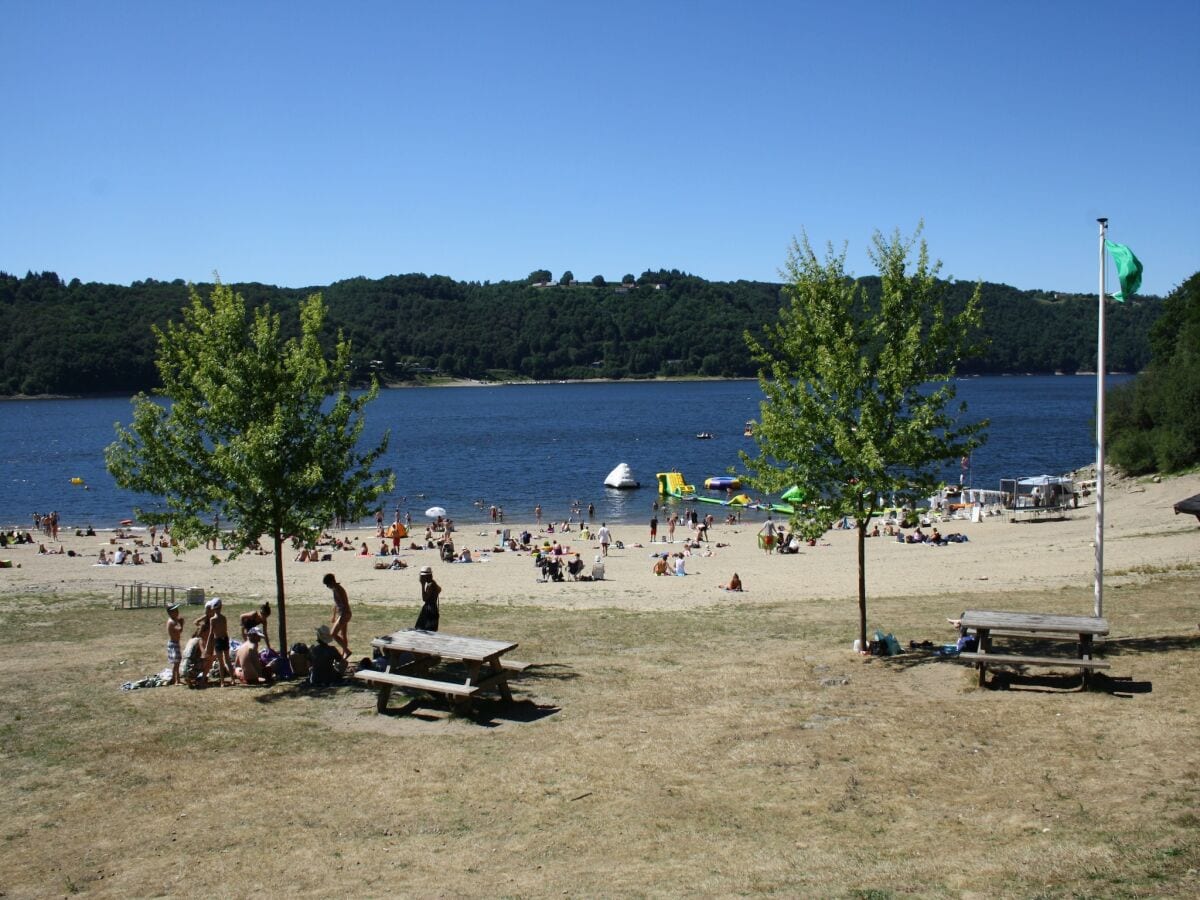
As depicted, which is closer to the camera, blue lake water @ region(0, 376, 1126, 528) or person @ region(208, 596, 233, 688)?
person @ region(208, 596, 233, 688)

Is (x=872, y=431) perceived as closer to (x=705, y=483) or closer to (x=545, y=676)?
(x=545, y=676)

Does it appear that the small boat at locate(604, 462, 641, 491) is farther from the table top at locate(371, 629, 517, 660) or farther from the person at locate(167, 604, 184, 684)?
the table top at locate(371, 629, 517, 660)

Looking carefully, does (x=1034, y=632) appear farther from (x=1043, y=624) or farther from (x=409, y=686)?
(x=409, y=686)

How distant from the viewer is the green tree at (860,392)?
13664 millimetres

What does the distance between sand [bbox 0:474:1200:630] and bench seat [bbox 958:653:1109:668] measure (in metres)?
5.02

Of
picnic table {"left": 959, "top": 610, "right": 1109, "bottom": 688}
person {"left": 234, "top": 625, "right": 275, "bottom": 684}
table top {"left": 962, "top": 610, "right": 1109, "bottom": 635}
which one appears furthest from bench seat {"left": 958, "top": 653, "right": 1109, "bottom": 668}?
person {"left": 234, "top": 625, "right": 275, "bottom": 684}

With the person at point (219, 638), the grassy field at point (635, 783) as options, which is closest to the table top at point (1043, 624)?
the grassy field at point (635, 783)

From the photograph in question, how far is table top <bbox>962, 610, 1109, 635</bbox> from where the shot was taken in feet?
37.9

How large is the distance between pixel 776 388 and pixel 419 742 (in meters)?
6.77

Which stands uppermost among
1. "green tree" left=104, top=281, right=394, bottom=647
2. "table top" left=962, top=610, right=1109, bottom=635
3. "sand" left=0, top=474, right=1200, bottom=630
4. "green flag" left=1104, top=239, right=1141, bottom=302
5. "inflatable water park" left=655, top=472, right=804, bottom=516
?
"green flag" left=1104, top=239, right=1141, bottom=302

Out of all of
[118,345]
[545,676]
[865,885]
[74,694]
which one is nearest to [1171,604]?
[545,676]

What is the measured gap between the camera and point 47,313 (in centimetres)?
19225

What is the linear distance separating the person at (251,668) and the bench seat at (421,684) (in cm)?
219

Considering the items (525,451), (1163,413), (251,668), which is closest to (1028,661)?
(251,668)
